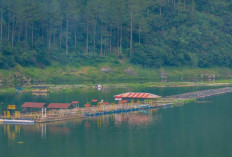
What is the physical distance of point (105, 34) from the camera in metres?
175

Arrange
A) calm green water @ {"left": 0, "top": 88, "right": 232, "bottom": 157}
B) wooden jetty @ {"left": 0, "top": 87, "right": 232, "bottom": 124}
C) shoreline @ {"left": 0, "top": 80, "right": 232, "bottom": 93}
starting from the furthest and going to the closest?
shoreline @ {"left": 0, "top": 80, "right": 232, "bottom": 93}, wooden jetty @ {"left": 0, "top": 87, "right": 232, "bottom": 124}, calm green water @ {"left": 0, "top": 88, "right": 232, "bottom": 157}

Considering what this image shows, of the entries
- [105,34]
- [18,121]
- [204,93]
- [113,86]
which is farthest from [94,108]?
[105,34]

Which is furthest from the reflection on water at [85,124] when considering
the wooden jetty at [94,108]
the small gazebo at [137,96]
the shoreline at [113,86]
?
the shoreline at [113,86]

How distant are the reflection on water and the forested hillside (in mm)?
65802

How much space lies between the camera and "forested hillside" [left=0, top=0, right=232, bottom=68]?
15812 centimetres

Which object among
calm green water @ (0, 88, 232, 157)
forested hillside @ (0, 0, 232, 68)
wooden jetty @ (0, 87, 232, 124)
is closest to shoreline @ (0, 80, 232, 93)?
forested hillside @ (0, 0, 232, 68)

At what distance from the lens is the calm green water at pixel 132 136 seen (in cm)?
6266

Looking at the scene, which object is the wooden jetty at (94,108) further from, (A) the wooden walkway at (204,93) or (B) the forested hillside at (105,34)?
(B) the forested hillside at (105,34)

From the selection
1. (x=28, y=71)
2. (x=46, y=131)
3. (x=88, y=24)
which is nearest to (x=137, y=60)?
(x=88, y=24)

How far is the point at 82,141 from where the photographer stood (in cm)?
6788

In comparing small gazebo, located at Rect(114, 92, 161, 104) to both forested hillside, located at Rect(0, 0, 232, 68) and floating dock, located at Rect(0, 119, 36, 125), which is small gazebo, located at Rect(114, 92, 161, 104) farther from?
forested hillside, located at Rect(0, 0, 232, 68)

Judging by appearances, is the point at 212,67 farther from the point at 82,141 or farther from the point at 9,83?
the point at 82,141

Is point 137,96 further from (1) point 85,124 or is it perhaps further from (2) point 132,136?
(2) point 132,136

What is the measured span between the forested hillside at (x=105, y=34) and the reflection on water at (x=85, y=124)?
6580cm
